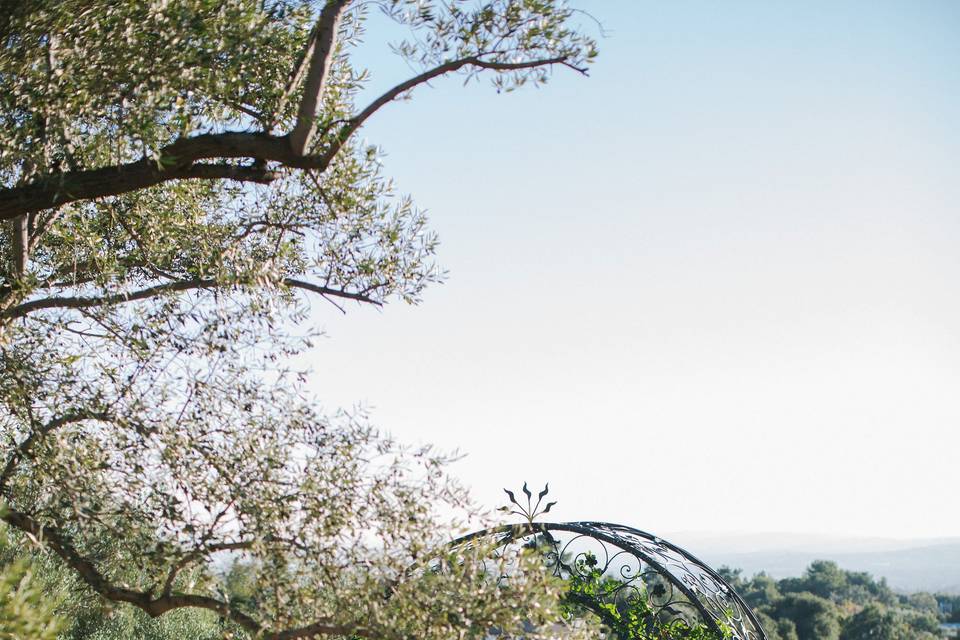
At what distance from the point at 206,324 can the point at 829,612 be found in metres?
49.9

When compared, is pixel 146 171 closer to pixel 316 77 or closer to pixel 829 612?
pixel 316 77

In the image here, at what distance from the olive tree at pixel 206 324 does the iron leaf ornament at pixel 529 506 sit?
0.44 metres

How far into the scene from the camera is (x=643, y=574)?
23.0ft

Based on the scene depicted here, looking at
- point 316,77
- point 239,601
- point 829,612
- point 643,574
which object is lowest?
point 829,612

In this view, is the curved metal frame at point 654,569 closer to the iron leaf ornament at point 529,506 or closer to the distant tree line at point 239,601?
the iron leaf ornament at point 529,506

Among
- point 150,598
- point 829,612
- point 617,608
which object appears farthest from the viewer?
point 829,612

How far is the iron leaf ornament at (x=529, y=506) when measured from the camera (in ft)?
16.6

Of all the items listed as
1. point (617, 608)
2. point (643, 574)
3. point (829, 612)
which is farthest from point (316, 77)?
point (829, 612)

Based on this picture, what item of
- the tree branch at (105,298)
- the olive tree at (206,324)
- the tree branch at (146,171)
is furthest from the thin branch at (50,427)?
the tree branch at (146,171)

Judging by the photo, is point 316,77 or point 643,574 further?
point 643,574

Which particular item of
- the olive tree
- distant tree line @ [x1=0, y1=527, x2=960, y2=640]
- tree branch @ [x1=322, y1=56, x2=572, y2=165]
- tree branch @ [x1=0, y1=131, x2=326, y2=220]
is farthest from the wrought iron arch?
tree branch @ [x1=0, y1=131, x2=326, y2=220]

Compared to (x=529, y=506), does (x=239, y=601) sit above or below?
below

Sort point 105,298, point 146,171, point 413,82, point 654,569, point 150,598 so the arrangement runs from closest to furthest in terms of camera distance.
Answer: point 146,171, point 413,82, point 150,598, point 105,298, point 654,569

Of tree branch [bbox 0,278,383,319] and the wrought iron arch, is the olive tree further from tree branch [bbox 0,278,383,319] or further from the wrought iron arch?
the wrought iron arch
